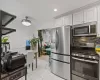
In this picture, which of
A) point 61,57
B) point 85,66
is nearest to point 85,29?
point 85,66

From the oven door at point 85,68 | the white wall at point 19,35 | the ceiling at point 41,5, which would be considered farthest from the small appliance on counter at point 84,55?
the white wall at point 19,35

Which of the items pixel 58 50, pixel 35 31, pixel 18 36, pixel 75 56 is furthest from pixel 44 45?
pixel 75 56

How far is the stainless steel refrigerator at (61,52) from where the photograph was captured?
2775 millimetres

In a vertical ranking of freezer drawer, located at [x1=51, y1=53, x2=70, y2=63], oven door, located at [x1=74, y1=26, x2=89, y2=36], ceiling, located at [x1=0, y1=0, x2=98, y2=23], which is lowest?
freezer drawer, located at [x1=51, y1=53, x2=70, y2=63]

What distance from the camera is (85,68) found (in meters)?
2.36

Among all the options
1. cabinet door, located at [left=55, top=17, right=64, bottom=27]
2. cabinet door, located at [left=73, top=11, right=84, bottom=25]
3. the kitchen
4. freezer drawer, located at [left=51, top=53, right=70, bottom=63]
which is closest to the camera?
the kitchen

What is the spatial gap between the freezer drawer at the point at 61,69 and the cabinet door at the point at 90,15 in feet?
5.34

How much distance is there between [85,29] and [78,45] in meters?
0.57

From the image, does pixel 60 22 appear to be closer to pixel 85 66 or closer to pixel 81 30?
pixel 81 30

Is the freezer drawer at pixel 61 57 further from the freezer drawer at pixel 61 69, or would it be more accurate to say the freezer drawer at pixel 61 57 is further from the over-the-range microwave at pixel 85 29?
the over-the-range microwave at pixel 85 29

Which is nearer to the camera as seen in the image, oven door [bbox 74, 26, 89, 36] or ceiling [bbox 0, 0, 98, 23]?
ceiling [bbox 0, 0, 98, 23]

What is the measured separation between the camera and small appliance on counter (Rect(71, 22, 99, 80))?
219 centimetres

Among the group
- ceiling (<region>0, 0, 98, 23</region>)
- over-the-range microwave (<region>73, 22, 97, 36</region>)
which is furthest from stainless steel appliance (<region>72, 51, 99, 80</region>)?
ceiling (<region>0, 0, 98, 23</region>)

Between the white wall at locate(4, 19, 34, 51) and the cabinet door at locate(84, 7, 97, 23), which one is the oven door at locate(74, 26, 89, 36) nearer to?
the cabinet door at locate(84, 7, 97, 23)
